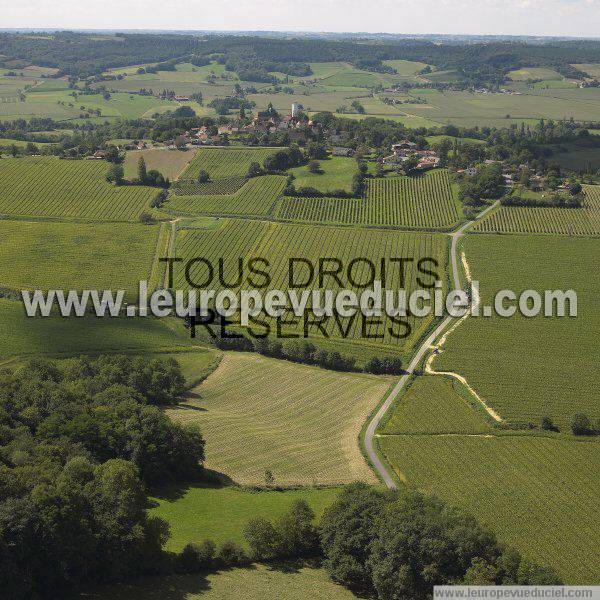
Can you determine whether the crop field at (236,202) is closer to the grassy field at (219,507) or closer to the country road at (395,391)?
the country road at (395,391)

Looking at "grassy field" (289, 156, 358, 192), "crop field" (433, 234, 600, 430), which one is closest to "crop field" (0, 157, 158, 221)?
"grassy field" (289, 156, 358, 192)

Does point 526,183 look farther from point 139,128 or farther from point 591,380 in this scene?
point 139,128

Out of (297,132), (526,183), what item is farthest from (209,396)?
(297,132)

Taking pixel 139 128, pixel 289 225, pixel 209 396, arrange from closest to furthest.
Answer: pixel 209 396 → pixel 289 225 → pixel 139 128

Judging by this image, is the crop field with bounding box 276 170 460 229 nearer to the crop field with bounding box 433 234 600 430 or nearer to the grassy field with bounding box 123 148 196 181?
the crop field with bounding box 433 234 600 430

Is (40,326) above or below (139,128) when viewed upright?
below
